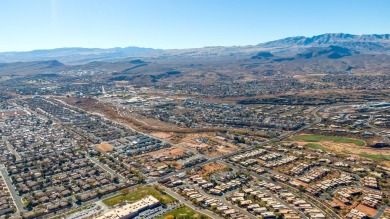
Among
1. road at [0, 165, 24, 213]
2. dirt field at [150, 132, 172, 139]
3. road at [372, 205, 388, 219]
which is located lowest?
road at [0, 165, 24, 213]

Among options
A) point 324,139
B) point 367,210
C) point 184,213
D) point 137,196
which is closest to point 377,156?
point 324,139

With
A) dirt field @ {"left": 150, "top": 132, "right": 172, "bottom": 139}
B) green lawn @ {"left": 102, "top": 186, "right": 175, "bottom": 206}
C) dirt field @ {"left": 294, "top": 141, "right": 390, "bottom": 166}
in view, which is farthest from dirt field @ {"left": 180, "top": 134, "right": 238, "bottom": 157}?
green lawn @ {"left": 102, "top": 186, "right": 175, "bottom": 206}

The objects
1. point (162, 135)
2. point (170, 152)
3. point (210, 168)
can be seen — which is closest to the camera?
point (210, 168)

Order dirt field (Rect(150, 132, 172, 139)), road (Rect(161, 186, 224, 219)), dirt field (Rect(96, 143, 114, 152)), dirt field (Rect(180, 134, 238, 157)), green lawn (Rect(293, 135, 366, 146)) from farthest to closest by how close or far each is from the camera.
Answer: dirt field (Rect(150, 132, 172, 139))
green lawn (Rect(293, 135, 366, 146))
dirt field (Rect(96, 143, 114, 152))
dirt field (Rect(180, 134, 238, 157))
road (Rect(161, 186, 224, 219))

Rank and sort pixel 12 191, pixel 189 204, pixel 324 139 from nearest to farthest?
pixel 189 204
pixel 12 191
pixel 324 139

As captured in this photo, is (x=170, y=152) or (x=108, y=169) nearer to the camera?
(x=108, y=169)

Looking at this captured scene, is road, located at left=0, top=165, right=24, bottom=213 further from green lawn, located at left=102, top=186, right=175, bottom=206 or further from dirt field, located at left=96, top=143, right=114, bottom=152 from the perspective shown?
dirt field, located at left=96, top=143, right=114, bottom=152

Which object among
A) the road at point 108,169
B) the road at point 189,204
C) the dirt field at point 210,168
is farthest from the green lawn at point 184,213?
the road at point 108,169

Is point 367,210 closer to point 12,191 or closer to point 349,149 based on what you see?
point 349,149

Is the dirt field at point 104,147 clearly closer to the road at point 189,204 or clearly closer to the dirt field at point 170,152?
the dirt field at point 170,152

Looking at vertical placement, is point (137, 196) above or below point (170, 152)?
below
